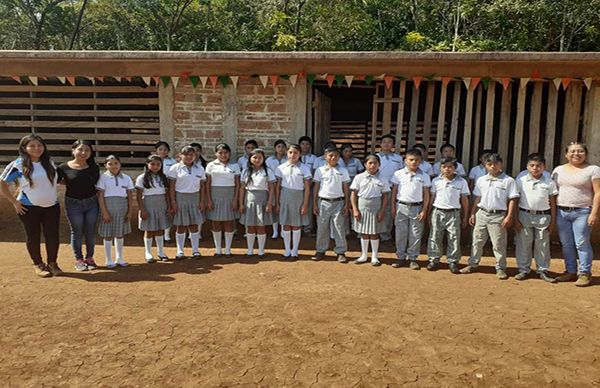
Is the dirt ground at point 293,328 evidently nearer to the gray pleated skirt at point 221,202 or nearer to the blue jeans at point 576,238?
the blue jeans at point 576,238

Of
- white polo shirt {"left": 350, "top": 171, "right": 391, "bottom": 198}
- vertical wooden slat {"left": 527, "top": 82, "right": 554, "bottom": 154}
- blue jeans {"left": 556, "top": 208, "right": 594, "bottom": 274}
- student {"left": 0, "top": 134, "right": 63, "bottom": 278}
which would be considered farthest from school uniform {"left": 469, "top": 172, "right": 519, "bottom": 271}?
student {"left": 0, "top": 134, "right": 63, "bottom": 278}

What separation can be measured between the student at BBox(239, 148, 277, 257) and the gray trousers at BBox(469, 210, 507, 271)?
8.19ft

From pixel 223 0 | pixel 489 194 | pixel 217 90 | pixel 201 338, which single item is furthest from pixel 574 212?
pixel 223 0

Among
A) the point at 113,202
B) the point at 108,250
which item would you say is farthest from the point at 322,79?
the point at 108,250

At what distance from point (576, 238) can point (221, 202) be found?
414 centimetres

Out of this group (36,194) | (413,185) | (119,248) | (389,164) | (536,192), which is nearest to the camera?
(36,194)

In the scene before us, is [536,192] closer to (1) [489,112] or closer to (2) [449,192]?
(2) [449,192]

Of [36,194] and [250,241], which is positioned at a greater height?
[36,194]

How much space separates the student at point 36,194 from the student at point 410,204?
3923 millimetres

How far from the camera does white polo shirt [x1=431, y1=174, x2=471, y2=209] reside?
5507mm

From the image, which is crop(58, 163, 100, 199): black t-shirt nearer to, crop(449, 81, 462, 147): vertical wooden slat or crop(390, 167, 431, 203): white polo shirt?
crop(390, 167, 431, 203): white polo shirt

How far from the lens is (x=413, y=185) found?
5629mm

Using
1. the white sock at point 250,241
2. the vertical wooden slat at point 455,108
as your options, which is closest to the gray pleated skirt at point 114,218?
the white sock at point 250,241

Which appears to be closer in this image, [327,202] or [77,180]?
[77,180]
